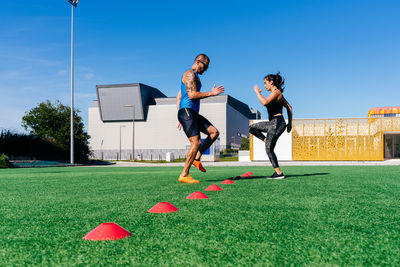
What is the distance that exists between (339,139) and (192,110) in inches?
1118

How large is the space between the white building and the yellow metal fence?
40551 millimetres

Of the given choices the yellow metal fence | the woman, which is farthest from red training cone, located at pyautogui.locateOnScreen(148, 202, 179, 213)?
the yellow metal fence

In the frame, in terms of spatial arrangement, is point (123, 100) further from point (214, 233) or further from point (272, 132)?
point (214, 233)

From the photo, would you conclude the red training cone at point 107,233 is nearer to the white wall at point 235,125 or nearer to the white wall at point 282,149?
the white wall at point 282,149

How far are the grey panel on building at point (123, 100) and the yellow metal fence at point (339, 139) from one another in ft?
145

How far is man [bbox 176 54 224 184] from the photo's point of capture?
5.95 meters

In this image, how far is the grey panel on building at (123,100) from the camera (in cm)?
6994

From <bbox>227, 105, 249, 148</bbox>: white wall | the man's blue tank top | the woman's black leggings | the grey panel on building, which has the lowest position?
the woman's black leggings

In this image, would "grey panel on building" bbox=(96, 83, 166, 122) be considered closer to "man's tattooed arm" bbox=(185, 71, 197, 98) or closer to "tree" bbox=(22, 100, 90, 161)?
"tree" bbox=(22, 100, 90, 161)

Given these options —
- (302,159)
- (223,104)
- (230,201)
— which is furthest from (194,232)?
(223,104)

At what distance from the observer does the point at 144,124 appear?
2943 inches

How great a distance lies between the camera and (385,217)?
2621 millimetres

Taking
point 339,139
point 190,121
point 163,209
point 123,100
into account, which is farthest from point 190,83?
point 123,100

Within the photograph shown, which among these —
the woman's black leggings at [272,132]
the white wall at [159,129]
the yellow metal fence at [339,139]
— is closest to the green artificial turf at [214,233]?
the woman's black leggings at [272,132]
